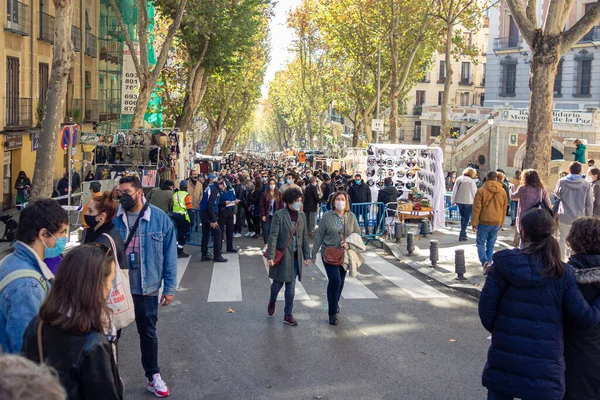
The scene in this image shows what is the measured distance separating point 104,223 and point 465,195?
11.0 metres

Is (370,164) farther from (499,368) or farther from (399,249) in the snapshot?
(499,368)

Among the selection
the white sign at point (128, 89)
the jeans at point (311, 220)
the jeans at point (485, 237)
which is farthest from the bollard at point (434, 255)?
the white sign at point (128, 89)

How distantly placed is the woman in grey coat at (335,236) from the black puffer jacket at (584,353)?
165 inches

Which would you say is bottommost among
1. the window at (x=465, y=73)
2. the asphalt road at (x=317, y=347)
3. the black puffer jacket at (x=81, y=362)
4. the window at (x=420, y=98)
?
the asphalt road at (x=317, y=347)

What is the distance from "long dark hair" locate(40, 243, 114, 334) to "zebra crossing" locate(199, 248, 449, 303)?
661 cm

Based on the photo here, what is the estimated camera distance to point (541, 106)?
1314cm

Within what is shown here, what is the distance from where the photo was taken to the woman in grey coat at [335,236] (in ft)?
27.5

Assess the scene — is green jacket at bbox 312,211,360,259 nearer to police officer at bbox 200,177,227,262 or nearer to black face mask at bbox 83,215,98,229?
black face mask at bbox 83,215,98,229

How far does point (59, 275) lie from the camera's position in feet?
10.6

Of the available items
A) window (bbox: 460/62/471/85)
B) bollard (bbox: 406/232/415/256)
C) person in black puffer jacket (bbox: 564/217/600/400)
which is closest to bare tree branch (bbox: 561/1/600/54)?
bollard (bbox: 406/232/415/256)

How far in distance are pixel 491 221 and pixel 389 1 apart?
731 inches

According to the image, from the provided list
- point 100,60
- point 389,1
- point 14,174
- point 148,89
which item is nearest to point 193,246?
point 148,89

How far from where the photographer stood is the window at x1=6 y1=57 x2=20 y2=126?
73.8 feet

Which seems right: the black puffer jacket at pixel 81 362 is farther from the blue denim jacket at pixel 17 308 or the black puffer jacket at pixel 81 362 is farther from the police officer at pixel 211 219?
the police officer at pixel 211 219
